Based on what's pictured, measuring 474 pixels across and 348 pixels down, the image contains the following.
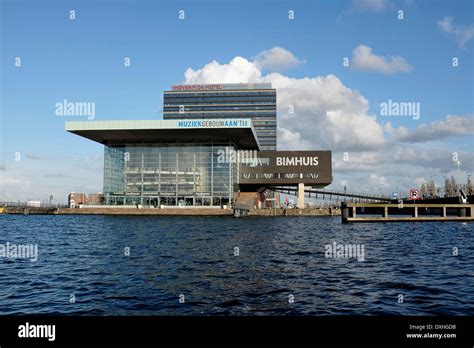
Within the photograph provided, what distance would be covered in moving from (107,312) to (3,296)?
515 centimetres

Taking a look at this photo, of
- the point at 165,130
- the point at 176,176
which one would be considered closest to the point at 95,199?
the point at 176,176

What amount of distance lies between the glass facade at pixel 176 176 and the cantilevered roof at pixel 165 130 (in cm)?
208

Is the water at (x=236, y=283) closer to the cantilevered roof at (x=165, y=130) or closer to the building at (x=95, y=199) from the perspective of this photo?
the cantilevered roof at (x=165, y=130)

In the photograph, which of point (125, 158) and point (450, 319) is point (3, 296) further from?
point (125, 158)

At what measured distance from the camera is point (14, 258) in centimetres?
2423

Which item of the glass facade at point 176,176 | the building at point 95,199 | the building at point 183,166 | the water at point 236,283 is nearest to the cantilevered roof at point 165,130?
the building at point 183,166

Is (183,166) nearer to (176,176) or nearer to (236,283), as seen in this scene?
(176,176)

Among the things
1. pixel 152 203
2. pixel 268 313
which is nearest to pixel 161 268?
pixel 268 313

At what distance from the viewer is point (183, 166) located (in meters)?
103

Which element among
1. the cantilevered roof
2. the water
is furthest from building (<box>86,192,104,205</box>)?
the water

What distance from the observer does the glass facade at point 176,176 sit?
102562 millimetres

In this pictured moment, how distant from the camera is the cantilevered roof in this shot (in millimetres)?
94750

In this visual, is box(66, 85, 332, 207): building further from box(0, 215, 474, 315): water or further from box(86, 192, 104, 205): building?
box(0, 215, 474, 315): water

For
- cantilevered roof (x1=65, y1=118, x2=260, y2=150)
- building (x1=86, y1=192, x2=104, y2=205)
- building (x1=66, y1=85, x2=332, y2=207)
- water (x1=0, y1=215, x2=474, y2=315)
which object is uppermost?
cantilevered roof (x1=65, y1=118, x2=260, y2=150)
